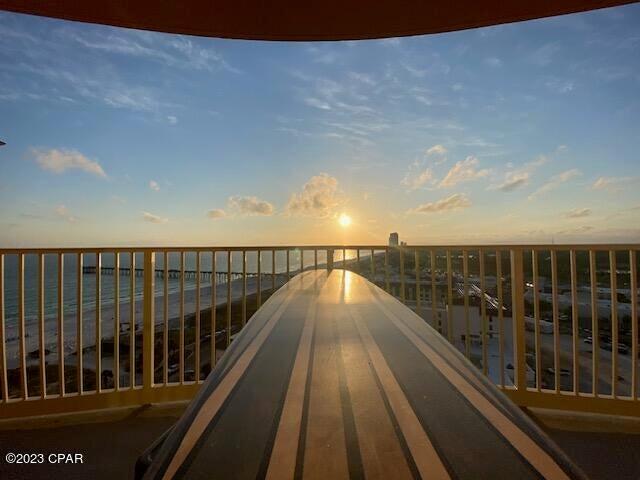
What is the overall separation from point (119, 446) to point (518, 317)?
2697mm

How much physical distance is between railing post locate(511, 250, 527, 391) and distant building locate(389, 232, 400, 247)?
90 centimetres

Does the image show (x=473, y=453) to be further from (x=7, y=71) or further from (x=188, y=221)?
(x=188, y=221)

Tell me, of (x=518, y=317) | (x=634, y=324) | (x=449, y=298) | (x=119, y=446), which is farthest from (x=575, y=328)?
(x=119, y=446)

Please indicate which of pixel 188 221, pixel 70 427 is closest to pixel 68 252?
pixel 70 427

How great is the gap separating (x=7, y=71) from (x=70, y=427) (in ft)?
13.4

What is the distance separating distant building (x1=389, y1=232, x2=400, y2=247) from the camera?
8.55 ft

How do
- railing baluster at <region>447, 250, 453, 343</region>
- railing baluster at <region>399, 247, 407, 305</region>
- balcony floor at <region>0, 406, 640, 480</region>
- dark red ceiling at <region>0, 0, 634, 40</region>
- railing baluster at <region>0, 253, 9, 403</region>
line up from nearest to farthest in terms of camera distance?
balcony floor at <region>0, 406, 640, 480</region>, dark red ceiling at <region>0, 0, 634, 40</region>, railing baluster at <region>0, 253, 9, 403</region>, railing baluster at <region>447, 250, 453, 343</region>, railing baluster at <region>399, 247, 407, 305</region>

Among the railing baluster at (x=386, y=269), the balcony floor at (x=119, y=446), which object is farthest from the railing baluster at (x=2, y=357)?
the railing baluster at (x=386, y=269)

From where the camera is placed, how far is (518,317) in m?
2.06

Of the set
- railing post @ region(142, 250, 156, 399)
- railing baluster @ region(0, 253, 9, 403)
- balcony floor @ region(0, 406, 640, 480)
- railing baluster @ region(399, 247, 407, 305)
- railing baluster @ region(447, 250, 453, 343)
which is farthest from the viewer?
railing baluster @ region(399, 247, 407, 305)

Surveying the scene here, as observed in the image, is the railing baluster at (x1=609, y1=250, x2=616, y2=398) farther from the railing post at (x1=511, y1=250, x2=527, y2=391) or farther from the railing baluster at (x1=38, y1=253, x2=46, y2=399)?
the railing baluster at (x1=38, y1=253, x2=46, y2=399)

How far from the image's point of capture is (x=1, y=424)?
183cm

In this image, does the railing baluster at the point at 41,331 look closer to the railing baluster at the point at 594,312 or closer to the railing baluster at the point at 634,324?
the railing baluster at the point at 594,312

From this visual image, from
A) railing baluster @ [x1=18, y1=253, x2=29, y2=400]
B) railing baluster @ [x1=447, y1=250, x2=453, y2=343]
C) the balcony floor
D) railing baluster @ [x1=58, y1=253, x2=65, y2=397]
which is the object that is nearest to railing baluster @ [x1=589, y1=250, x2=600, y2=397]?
the balcony floor
